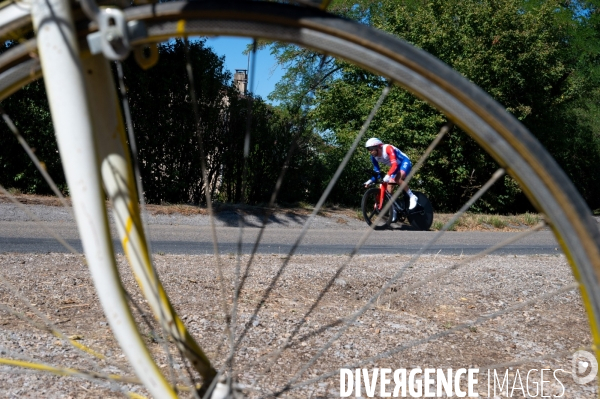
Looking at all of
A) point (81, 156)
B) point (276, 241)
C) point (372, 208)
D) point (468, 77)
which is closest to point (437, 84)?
point (81, 156)

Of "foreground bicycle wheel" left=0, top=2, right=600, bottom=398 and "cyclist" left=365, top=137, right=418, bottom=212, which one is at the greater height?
"cyclist" left=365, top=137, right=418, bottom=212

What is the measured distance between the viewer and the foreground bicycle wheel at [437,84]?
107cm

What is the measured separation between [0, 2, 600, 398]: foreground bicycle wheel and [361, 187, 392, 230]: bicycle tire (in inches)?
415

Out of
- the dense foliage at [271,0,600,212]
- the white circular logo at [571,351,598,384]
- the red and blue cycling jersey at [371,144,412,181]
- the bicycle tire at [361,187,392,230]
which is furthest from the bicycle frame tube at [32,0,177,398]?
the dense foliage at [271,0,600,212]

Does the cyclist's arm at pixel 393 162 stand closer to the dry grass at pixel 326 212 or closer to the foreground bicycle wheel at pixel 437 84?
the dry grass at pixel 326 212

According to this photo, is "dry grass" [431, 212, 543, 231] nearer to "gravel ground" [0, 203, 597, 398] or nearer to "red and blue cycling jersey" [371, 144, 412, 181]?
"red and blue cycling jersey" [371, 144, 412, 181]

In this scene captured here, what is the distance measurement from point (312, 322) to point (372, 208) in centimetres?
963

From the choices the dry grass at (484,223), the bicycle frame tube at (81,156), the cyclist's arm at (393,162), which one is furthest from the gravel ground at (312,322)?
the dry grass at (484,223)

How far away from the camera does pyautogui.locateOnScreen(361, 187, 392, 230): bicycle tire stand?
11852 mm

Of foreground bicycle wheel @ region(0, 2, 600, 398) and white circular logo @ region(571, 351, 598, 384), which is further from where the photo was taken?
white circular logo @ region(571, 351, 598, 384)

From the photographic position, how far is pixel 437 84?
1.11m

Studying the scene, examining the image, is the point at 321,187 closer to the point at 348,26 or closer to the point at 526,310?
the point at 526,310

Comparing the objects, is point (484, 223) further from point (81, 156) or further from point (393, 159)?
point (81, 156)

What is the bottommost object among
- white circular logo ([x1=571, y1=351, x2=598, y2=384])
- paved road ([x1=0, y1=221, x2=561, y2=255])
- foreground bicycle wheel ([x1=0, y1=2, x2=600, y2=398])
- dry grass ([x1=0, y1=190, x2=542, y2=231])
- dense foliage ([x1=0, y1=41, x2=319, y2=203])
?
white circular logo ([x1=571, y1=351, x2=598, y2=384])
